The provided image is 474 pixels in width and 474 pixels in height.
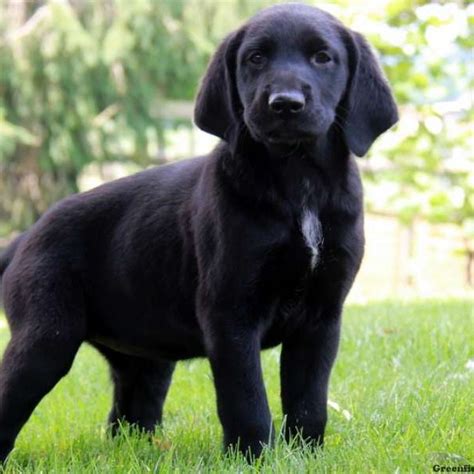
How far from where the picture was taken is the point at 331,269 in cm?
345

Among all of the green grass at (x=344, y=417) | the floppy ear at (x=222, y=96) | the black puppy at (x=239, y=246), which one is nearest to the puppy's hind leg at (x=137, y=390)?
the green grass at (x=344, y=417)

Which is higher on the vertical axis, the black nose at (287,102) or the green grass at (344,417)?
the black nose at (287,102)

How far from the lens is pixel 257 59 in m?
3.49

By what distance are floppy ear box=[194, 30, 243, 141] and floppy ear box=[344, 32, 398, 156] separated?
410 mm

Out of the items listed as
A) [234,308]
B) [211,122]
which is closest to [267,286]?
[234,308]

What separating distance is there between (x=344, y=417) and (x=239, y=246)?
1.18 metres

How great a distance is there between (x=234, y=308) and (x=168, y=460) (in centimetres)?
56

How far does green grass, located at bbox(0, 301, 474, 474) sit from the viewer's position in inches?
130

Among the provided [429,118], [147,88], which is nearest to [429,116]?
[429,118]

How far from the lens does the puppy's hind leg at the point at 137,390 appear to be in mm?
4332

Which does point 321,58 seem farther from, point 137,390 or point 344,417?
point 137,390

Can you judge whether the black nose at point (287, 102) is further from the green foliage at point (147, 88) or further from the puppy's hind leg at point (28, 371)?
the green foliage at point (147, 88)

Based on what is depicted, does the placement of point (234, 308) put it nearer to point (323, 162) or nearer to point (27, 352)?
point (323, 162)

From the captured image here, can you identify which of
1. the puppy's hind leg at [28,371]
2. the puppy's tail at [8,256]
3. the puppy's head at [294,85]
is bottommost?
the puppy's hind leg at [28,371]
